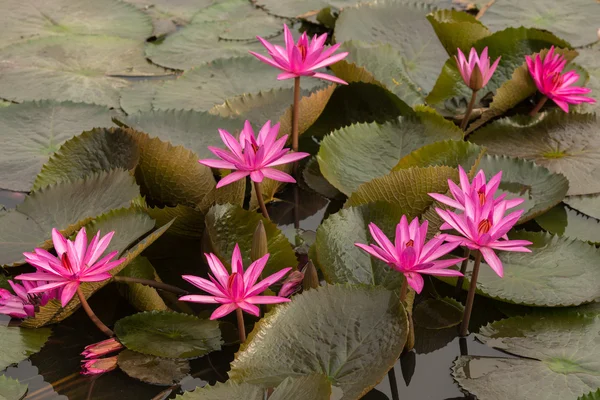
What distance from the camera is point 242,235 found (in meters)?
1.62

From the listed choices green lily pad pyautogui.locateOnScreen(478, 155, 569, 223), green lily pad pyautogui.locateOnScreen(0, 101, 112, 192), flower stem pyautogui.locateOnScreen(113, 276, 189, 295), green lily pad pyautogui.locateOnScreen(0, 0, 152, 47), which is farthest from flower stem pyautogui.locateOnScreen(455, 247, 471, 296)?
green lily pad pyautogui.locateOnScreen(0, 0, 152, 47)

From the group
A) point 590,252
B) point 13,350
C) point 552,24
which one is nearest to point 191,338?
point 13,350

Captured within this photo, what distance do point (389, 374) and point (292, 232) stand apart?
0.52 m

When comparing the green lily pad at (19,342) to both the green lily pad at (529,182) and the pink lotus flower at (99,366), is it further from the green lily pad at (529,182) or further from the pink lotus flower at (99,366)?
the green lily pad at (529,182)

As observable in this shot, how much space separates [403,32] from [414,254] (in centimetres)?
165

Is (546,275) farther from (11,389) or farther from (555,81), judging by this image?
(11,389)

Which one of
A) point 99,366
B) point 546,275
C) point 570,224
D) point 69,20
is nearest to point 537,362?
point 546,275

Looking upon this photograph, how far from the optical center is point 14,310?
5.07ft

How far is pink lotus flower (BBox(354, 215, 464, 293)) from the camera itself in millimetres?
1289

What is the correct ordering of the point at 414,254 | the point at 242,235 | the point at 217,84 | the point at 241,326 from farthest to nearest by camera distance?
1. the point at 217,84
2. the point at 242,235
3. the point at 241,326
4. the point at 414,254

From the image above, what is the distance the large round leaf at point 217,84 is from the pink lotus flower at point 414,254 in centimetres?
118

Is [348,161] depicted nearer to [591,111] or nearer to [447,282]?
[447,282]

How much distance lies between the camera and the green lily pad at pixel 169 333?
148 centimetres

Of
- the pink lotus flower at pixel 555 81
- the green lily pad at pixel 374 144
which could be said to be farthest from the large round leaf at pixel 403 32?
the green lily pad at pixel 374 144
